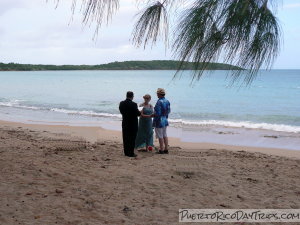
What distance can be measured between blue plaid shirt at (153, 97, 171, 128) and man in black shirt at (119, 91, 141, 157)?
48 cm

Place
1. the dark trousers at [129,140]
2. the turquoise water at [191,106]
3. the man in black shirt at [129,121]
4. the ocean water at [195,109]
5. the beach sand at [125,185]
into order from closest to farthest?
the beach sand at [125,185], the man in black shirt at [129,121], the dark trousers at [129,140], the ocean water at [195,109], the turquoise water at [191,106]

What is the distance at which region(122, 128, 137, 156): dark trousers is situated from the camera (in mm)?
8414

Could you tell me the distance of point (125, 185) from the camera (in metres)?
6.07

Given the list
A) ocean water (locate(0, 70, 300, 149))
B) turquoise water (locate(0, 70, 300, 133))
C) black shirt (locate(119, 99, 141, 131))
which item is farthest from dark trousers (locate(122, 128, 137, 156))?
ocean water (locate(0, 70, 300, 149))

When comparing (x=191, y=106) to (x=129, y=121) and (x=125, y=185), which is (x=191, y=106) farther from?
(x=125, y=185)

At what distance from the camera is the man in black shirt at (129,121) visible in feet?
26.8

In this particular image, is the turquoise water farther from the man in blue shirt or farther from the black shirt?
the black shirt

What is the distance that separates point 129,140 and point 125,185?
244 centimetres

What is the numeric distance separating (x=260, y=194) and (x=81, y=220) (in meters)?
2.83

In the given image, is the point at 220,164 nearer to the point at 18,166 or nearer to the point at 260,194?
the point at 260,194

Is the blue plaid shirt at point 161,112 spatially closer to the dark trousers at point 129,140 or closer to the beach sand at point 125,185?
the dark trousers at point 129,140

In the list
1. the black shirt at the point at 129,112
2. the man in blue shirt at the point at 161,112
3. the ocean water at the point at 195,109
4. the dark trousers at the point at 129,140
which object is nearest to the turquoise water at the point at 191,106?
the ocean water at the point at 195,109

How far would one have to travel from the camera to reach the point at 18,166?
22.6 ft

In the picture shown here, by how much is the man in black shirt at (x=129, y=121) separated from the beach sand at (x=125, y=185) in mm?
293
